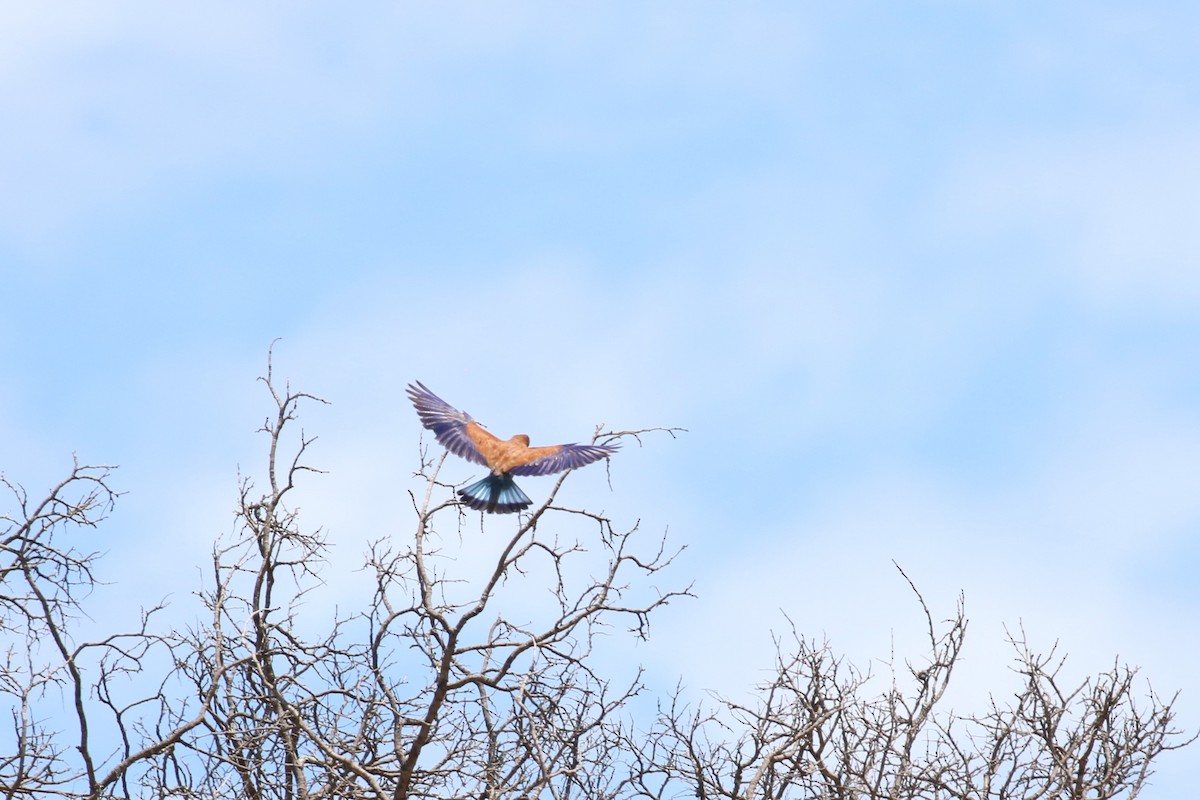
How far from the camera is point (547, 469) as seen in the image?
948 cm

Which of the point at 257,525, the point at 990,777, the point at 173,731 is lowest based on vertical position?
the point at 990,777

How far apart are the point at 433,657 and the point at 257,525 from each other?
2115mm

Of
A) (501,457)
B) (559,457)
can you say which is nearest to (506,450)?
(501,457)

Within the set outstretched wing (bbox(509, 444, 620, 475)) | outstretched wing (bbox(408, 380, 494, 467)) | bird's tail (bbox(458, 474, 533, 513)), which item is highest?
outstretched wing (bbox(408, 380, 494, 467))

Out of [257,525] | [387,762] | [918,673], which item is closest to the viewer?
[387,762]

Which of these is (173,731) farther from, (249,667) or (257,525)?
(257,525)

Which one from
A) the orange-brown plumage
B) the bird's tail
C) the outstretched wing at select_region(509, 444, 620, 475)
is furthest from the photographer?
the orange-brown plumage

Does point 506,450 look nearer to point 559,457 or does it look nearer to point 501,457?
point 501,457

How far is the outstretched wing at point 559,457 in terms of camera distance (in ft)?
30.6

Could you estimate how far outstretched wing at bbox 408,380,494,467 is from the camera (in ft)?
32.4

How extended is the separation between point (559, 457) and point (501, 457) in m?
0.45

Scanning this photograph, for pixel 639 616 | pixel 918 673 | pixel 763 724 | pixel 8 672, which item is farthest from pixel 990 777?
pixel 8 672

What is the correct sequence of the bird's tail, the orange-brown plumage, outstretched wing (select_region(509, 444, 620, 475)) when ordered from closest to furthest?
the bird's tail
outstretched wing (select_region(509, 444, 620, 475))
the orange-brown plumage

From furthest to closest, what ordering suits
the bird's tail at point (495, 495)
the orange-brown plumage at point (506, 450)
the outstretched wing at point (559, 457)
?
1. the orange-brown plumage at point (506, 450)
2. the outstretched wing at point (559, 457)
3. the bird's tail at point (495, 495)
